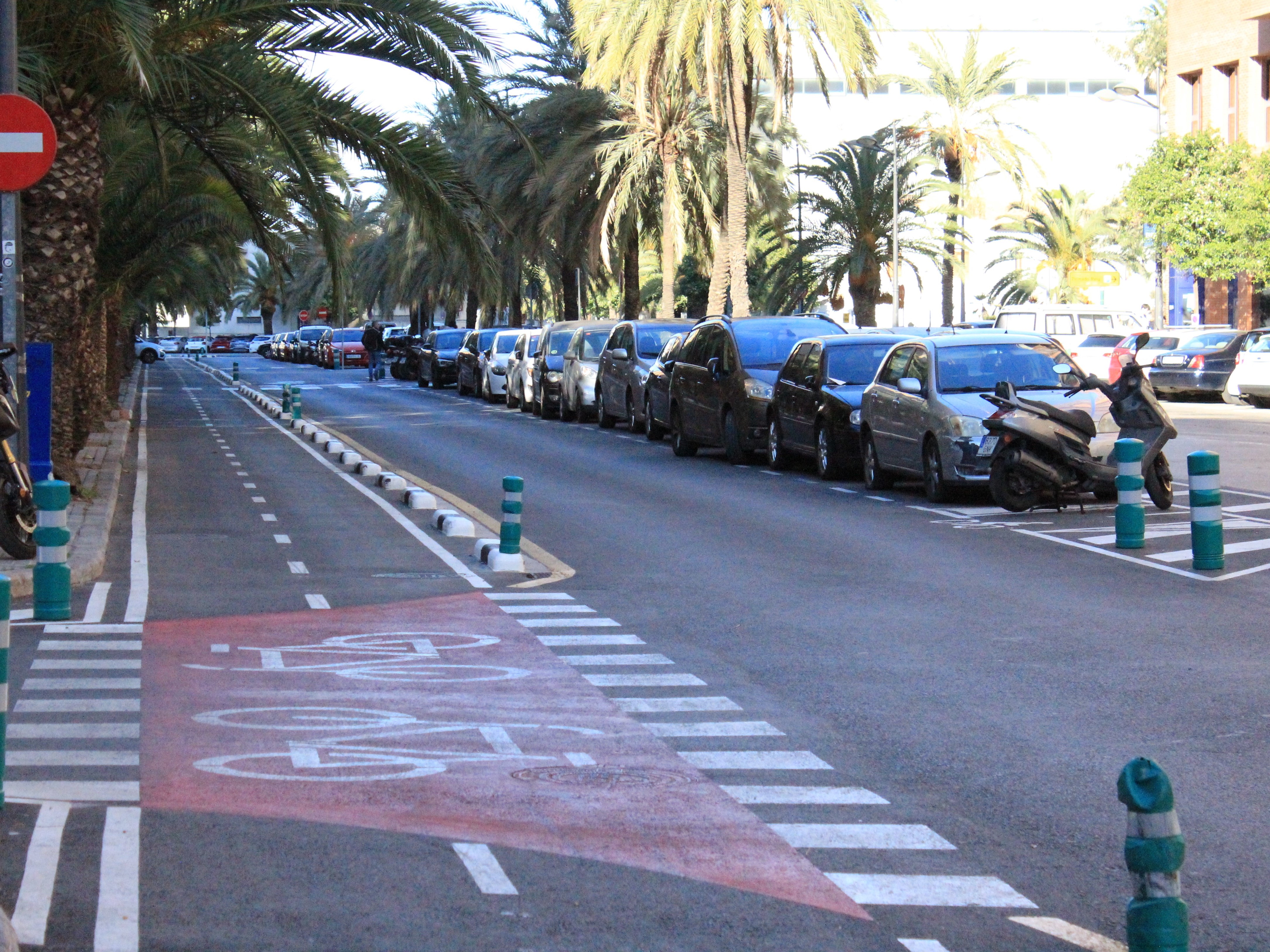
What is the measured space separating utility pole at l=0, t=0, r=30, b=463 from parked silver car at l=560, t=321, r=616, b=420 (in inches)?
784

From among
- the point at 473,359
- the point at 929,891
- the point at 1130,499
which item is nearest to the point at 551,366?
the point at 473,359

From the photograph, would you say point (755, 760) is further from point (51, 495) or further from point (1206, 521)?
point (1206, 521)

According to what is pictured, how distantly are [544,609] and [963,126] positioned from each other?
4660 cm

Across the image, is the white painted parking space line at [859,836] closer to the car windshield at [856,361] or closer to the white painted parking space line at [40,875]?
the white painted parking space line at [40,875]

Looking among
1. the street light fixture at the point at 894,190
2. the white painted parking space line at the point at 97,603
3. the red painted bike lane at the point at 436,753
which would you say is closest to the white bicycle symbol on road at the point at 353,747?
the red painted bike lane at the point at 436,753

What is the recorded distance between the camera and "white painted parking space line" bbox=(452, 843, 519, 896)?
5312 millimetres

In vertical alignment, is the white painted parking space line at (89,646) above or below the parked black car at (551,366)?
below

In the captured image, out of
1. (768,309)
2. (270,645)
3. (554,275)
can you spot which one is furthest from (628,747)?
(554,275)

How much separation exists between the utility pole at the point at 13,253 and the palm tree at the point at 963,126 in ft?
138

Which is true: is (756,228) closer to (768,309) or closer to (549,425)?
(768,309)

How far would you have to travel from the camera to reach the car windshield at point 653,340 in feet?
97.8

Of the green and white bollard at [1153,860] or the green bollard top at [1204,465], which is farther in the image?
the green bollard top at [1204,465]

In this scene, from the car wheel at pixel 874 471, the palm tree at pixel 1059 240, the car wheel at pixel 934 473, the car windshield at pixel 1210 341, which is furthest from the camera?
the palm tree at pixel 1059 240

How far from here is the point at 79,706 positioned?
8133mm
